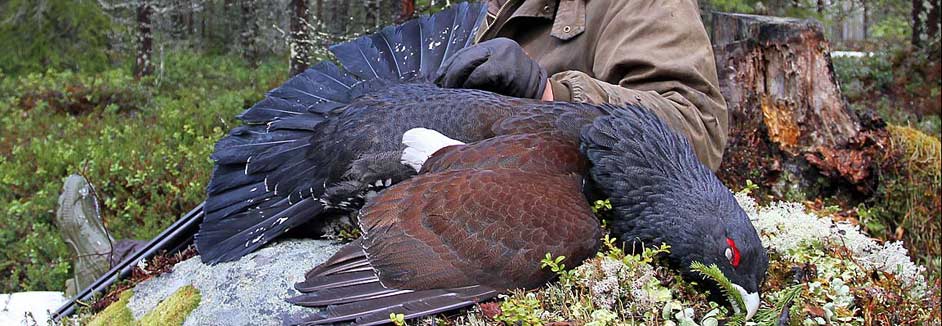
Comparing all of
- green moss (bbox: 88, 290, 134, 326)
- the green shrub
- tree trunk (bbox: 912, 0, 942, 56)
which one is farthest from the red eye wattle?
tree trunk (bbox: 912, 0, 942, 56)

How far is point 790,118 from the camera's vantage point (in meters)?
6.46

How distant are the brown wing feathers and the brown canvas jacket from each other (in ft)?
2.81

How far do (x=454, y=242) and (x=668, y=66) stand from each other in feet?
5.43

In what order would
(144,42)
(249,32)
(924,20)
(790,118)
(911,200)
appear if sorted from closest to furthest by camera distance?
(790,118), (911,200), (924,20), (144,42), (249,32)

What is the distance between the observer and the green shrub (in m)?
6.87

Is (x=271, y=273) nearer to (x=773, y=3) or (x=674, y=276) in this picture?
(x=674, y=276)

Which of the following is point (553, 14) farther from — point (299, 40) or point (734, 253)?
point (299, 40)

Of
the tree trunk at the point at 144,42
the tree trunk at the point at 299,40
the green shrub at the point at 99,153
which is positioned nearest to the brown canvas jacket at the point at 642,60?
the green shrub at the point at 99,153

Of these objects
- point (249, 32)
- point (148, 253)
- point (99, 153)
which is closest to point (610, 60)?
point (148, 253)

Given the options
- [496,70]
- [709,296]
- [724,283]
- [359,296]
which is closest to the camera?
[724,283]

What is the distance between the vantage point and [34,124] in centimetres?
1105

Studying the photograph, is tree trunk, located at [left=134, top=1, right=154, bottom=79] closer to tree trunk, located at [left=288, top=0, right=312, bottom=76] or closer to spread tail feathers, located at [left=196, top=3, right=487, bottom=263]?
tree trunk, located at [left=288, top=0, right=312, bottom=76]

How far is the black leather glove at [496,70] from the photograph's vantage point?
3.29 meters

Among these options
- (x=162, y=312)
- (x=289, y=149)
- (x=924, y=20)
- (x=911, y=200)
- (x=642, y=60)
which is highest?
(x=642, y=60)
